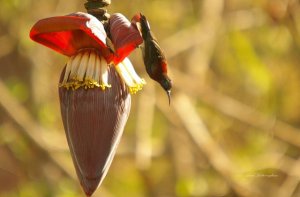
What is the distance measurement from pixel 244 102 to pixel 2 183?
104 centimetres

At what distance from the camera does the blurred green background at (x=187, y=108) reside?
2.46 m

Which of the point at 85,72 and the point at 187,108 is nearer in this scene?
the point at 85,72

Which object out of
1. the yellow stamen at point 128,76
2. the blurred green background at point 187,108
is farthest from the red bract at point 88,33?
the blurred green background at point 187,108

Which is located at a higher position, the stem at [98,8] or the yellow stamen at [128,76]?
the stem at [98,8]

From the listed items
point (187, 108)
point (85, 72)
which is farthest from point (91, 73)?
point (187, 108)

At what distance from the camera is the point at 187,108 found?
2604mm

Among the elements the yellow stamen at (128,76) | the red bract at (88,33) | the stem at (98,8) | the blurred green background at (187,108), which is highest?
the stem at (98,8)

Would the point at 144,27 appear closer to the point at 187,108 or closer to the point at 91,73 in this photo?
the point at 91,73

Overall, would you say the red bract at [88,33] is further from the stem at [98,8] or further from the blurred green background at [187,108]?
the blurred green background at [187,108]

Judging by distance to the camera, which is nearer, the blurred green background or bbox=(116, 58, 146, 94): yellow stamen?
bbox=(116, 58, 146, 94): yellow stamen

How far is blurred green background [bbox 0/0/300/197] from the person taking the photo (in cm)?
246

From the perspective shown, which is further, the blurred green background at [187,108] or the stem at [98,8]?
the blurred green background at [187,108]

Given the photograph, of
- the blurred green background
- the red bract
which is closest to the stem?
the red bract

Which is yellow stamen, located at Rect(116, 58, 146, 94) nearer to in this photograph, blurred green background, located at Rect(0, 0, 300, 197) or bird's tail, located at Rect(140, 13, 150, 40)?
bird's tail, located at Rect(140, 13, 150, 40)
